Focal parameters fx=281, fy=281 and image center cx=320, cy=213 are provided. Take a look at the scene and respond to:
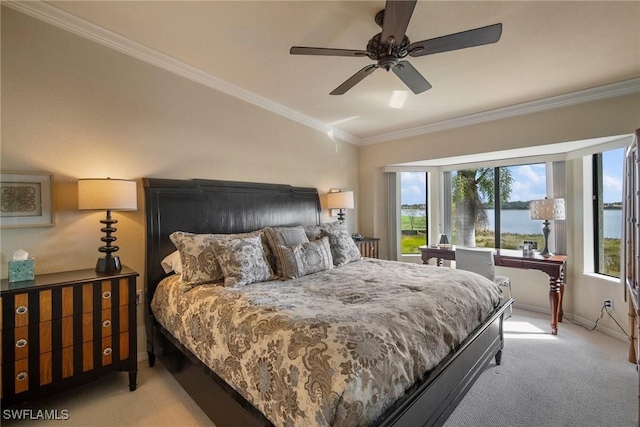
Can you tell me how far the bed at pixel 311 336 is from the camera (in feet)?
3.82

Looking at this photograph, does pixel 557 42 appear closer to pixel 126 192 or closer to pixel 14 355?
pixel 126 192

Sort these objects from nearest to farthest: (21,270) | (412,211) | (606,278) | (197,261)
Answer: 1. (21,270)
2. (197,261)
3. (606,278)
4. (412,211)

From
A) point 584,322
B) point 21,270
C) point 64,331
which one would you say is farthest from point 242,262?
point 584,322

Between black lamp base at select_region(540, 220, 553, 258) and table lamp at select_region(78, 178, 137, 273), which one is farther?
black lamp base at select_region(540, 220, 553, 258)

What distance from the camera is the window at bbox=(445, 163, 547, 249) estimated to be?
4094 mm

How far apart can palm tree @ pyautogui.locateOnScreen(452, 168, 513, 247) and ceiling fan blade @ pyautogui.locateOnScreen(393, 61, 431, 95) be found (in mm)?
2815

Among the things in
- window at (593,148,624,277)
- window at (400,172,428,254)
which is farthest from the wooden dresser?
window at (593,148,624,277)

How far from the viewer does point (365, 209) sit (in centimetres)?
513

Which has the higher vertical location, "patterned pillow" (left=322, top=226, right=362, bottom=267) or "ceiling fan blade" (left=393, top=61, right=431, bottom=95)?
"ceiling fan blade" (left=393, top=61, right=431, bottom=95)

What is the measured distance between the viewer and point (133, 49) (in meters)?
2.49

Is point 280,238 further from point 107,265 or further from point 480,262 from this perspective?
point 480,262

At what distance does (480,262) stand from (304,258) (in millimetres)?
2155

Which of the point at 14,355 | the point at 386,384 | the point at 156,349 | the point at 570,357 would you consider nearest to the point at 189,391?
the point at 156,349

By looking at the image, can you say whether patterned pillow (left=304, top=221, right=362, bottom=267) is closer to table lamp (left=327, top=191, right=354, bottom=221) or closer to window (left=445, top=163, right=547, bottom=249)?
table lamp (left=327, top=191, right=354, bottom=221)
